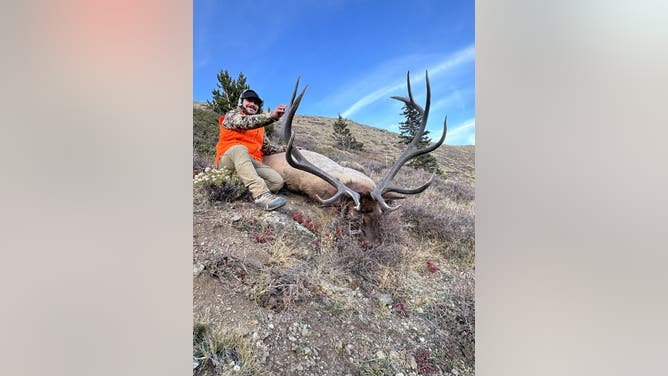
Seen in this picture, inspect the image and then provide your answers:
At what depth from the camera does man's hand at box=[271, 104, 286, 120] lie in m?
1.24

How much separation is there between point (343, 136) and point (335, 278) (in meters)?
0.77

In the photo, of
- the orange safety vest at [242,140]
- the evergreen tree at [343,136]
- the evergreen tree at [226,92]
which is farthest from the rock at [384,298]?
the evergreen tree at [226,92]

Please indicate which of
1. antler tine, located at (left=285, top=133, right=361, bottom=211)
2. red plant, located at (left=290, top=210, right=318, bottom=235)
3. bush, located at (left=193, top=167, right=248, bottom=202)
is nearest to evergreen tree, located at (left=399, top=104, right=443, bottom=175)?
antler tine, located at (left=285, top=133, right=361, bottom=211)

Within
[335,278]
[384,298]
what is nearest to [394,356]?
[384,298]

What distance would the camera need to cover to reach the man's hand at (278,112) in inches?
A: 48.7

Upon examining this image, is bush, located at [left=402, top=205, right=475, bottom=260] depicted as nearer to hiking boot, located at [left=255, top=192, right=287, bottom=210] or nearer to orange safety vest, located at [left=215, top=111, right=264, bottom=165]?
hiking boot, located at [left=255, top=192, right=287, bottom=210]

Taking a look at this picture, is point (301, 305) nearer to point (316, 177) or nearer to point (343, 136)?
point (316, 177)

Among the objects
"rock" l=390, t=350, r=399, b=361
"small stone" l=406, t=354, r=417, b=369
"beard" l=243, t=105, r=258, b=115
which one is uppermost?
"beard" l=243, t=105, r=258, b=115

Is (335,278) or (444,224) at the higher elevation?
(444,224)

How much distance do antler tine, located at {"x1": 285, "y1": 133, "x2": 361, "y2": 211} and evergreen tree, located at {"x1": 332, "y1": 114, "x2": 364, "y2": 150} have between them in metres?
0.22

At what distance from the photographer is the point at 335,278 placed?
129 centimetres
